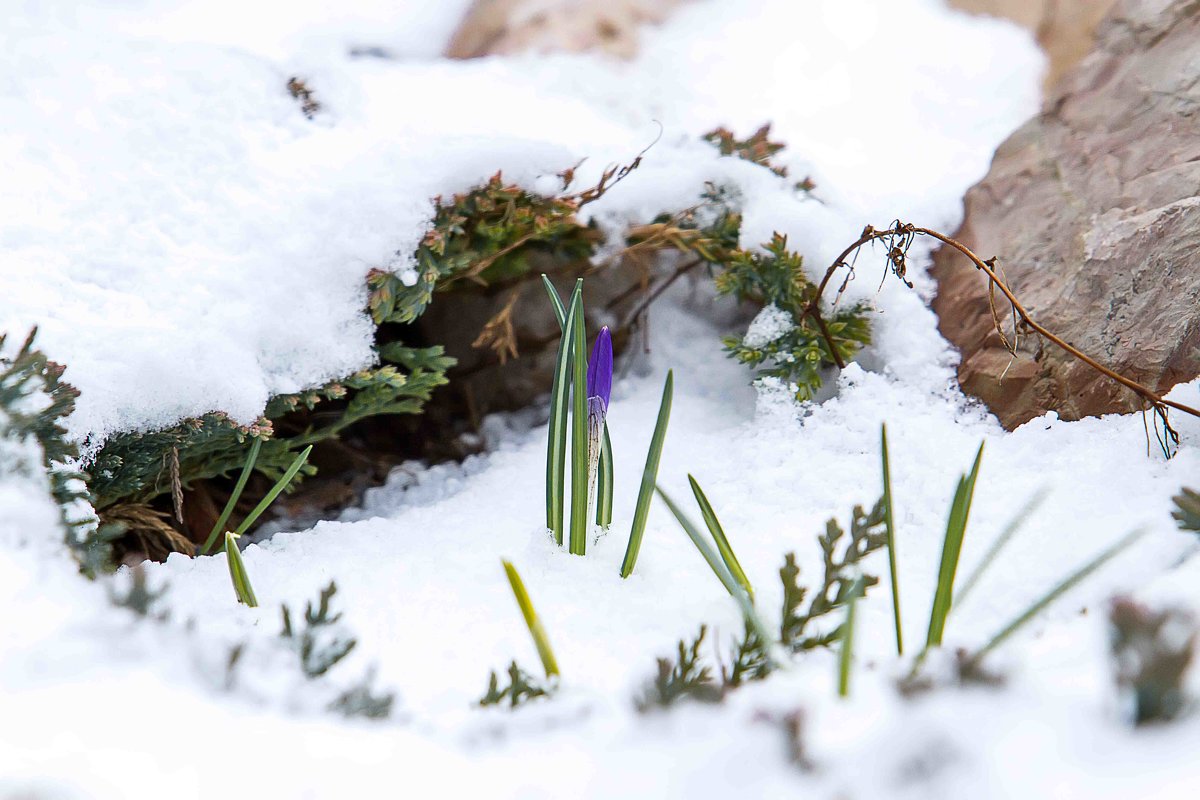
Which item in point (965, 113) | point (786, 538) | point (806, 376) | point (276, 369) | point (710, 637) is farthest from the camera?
point (965, 113)

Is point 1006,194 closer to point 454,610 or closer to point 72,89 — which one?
point 454,610

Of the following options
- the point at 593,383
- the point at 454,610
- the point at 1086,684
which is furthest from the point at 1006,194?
the point at 454,610

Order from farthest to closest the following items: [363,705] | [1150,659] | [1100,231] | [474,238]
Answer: [474,238], [1100,231], [363,705], [1150,659]

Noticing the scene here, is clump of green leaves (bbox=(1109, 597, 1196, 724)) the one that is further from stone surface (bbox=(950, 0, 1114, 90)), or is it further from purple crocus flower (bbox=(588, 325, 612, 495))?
stone surface (bbox=(950, 0, 1114, 90))

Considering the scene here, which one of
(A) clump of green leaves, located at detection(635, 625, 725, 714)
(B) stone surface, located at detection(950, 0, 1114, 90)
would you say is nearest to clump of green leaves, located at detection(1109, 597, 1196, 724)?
(A) clump of green leaves, located at detection(635, 625, 725, 714)

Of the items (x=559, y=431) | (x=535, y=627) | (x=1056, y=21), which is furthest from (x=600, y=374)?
(x=1056, y=21)

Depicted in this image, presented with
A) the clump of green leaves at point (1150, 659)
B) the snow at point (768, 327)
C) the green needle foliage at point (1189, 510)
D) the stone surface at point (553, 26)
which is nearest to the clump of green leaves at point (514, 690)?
the clump of green leaves at point (1150, 659)

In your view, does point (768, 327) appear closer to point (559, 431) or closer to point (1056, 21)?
point (559, 431)

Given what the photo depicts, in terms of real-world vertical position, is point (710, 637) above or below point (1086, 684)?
above
